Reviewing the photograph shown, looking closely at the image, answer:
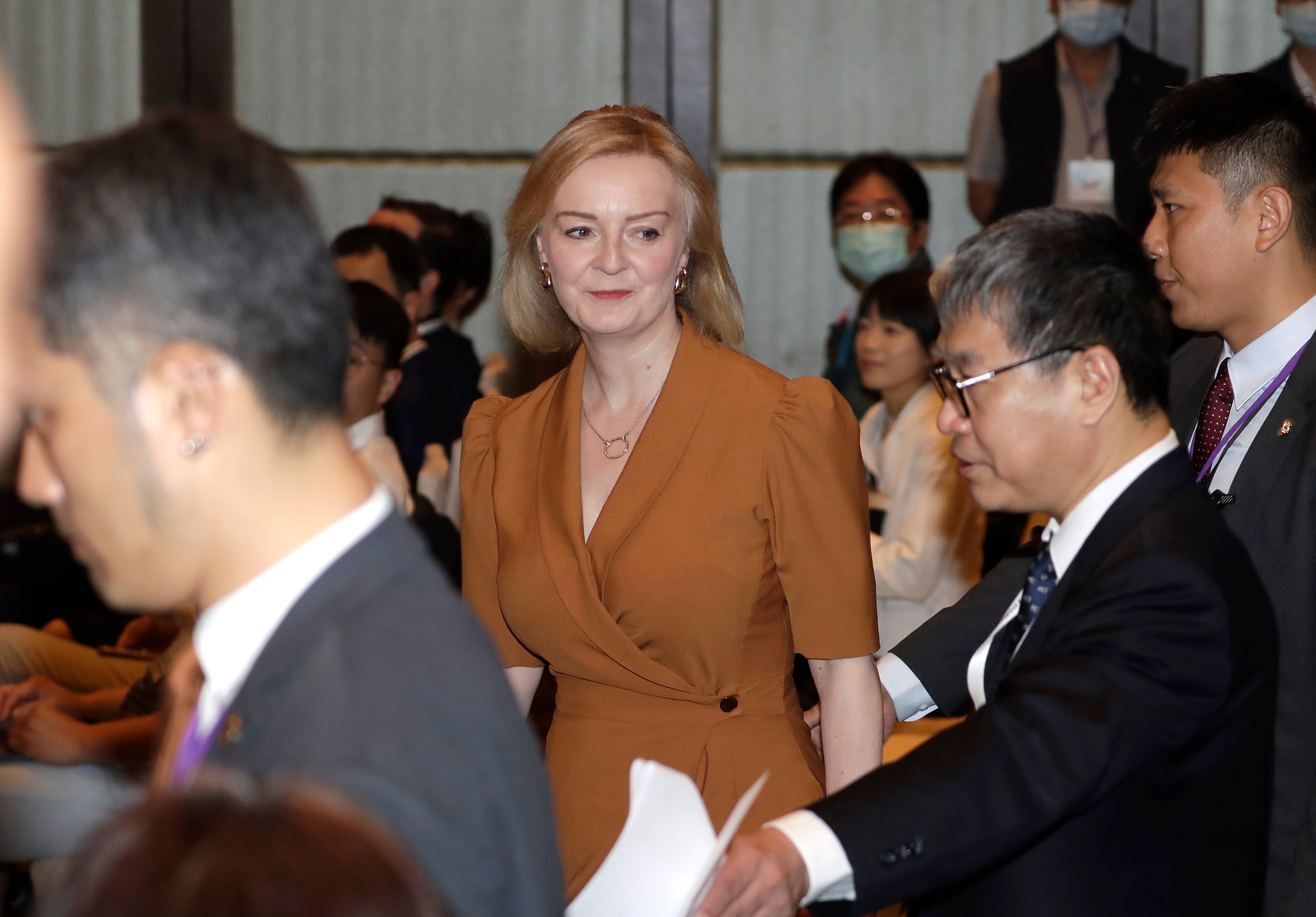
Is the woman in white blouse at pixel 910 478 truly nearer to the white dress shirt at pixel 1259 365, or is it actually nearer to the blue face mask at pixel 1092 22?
the white dress shirt at pixel 1259 365

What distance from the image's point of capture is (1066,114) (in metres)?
5.03

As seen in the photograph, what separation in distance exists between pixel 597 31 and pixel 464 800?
5.29 m

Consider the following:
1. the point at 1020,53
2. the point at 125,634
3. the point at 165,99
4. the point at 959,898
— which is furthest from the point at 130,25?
the point at 959,898

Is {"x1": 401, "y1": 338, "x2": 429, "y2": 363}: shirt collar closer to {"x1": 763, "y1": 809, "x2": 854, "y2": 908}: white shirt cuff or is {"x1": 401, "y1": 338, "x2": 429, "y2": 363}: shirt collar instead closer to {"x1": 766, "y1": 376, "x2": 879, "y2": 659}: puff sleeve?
{"x1": 766, "y1": 376, "x2": 879, "y2": 659}: puff sleeve

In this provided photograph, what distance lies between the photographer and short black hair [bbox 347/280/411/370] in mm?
3264

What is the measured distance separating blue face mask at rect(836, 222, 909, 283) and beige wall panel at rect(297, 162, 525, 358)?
1.83m

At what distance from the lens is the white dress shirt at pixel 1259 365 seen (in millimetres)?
2072

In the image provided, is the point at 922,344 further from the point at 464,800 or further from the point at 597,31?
the point at 464,800

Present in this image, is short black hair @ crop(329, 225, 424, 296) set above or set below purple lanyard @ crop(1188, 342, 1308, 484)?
above

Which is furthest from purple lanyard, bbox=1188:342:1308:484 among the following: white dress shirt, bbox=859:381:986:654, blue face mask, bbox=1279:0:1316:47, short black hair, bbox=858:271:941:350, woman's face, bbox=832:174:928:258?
blue face mask, bbox=1279:0:1316:47

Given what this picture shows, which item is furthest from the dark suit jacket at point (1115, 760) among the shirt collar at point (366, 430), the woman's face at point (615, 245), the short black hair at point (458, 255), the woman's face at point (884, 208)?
the short black hair at point (458, 255)

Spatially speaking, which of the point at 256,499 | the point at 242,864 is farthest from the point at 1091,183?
the point at 242,864

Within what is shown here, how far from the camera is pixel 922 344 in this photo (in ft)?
12.0

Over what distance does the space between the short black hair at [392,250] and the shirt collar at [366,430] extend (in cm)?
110
